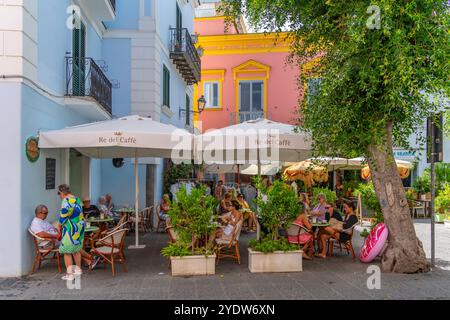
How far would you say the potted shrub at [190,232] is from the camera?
307 inches

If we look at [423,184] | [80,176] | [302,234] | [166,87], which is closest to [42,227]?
[302,234]

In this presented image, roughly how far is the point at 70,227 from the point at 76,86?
14.3 feet

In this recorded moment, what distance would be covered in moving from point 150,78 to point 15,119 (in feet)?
24.0

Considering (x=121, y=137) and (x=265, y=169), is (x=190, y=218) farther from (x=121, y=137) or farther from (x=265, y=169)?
(x=265, y=169)

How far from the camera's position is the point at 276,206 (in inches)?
322

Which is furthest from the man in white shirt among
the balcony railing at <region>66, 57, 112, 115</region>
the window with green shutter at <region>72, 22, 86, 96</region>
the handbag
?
the handbag

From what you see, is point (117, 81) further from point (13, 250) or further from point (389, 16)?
point (389, 16)

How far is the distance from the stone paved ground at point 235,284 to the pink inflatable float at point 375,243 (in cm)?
20

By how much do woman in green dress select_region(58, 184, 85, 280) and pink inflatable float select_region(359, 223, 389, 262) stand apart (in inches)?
201

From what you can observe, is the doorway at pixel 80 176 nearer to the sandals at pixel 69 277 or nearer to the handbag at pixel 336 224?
the sandals at pixel 69 277

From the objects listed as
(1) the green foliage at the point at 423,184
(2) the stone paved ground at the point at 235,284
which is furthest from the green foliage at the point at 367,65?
(1) the green foliage at the point at 423,184

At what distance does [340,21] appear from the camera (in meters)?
7.66

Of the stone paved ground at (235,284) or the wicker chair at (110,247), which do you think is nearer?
the stone paved ground at (235,284)

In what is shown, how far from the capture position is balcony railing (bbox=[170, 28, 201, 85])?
1752cm
